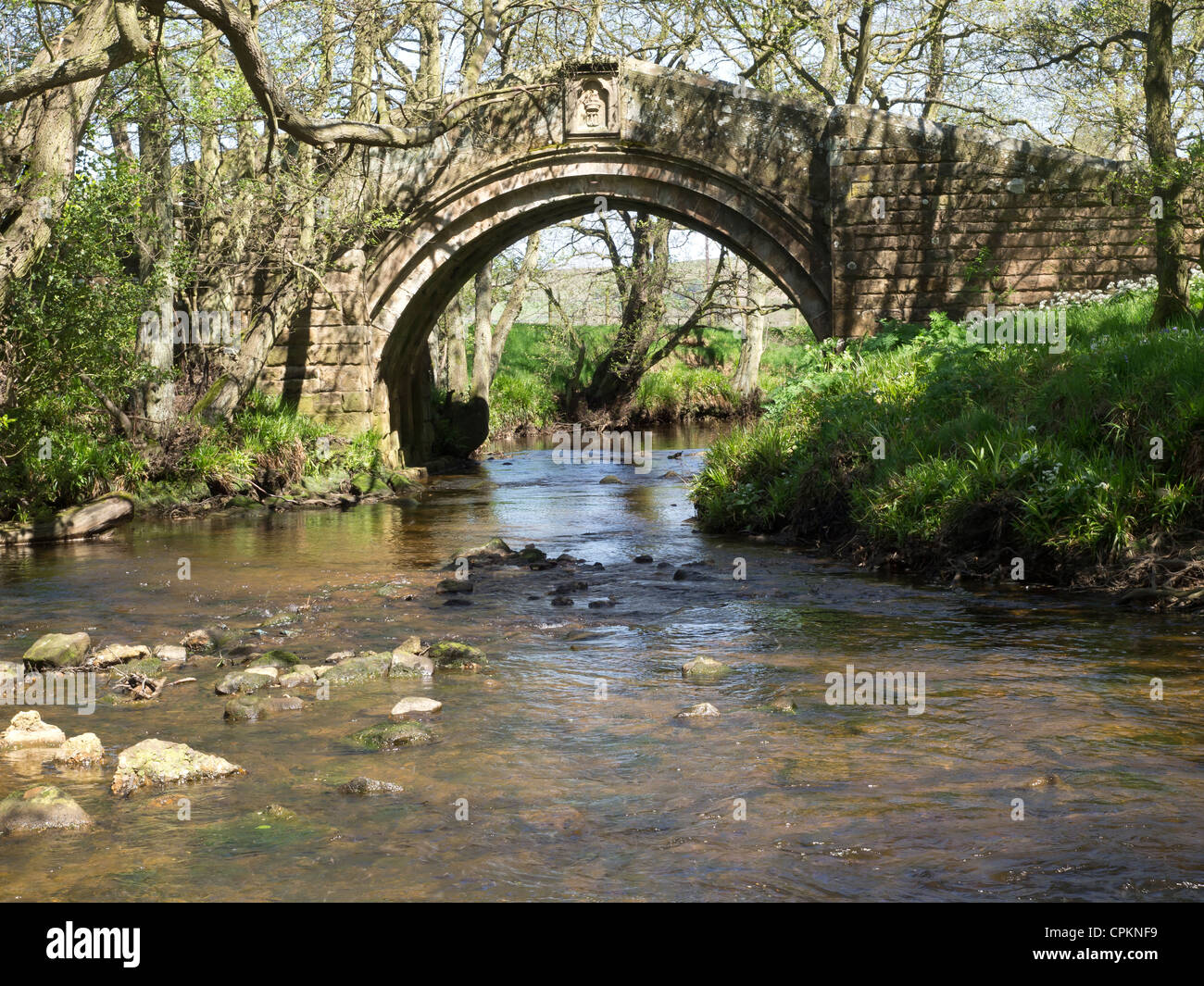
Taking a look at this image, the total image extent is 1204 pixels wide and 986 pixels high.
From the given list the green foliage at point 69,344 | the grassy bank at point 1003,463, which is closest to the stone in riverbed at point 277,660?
the grassy bank at point 1003,463

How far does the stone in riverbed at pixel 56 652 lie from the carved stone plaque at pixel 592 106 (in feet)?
33.9

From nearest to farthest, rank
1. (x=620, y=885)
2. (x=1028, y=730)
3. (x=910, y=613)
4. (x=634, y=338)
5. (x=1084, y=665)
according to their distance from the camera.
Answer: (x=620, y=885) → (x=1028, y=730) → (x=1084, y=665) → (x=910, y=613) → (x=634, y=338)

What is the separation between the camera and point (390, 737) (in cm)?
483

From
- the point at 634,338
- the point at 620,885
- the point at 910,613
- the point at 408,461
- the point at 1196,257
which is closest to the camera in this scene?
the point at 620,885

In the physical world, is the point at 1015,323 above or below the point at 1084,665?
above

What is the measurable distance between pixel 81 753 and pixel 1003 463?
625 centimetres

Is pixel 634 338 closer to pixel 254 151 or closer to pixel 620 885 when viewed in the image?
pixel 254 151

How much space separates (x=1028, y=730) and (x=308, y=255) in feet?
39.6

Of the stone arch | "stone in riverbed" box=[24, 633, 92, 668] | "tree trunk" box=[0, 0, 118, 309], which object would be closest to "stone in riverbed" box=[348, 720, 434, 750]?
"stone in riverbed" box=[24, 633, 92, 668]

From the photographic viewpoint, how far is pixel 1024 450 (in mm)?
8242

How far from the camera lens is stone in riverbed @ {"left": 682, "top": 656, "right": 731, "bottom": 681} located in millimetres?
5824

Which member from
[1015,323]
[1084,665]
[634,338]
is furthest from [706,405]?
[1084,665]
